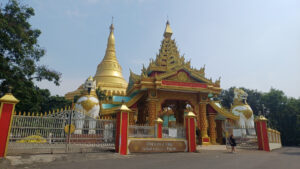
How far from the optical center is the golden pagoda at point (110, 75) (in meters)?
32.3

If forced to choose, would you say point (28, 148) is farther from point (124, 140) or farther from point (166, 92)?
point (166, 92)

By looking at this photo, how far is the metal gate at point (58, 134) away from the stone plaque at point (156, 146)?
3.89 feet

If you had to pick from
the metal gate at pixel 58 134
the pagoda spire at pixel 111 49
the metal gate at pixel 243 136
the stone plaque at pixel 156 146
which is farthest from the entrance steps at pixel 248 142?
the pagoda spire at pixel 111 49

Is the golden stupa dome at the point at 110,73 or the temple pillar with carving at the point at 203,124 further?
the golden stupa dome at the point at 110,73

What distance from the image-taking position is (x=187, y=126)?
13.1 m

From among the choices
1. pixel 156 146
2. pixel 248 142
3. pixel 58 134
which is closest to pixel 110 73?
pixel 248 142

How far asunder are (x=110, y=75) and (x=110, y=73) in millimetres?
520

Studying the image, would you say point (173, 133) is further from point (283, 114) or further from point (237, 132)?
point (283, 114)

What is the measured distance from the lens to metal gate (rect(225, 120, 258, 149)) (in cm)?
1549

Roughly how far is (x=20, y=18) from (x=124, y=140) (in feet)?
36.1

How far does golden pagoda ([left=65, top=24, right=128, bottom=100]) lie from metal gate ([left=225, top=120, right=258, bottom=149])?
19022mm

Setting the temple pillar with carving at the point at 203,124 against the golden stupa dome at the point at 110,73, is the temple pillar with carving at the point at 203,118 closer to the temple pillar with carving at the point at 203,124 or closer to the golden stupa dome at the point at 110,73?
the temple pillar with carving at the point at 203,124

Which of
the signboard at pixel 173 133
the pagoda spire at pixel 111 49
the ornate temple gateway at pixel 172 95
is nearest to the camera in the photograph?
the signboard at pixel 173 133

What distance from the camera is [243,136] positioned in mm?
15797
